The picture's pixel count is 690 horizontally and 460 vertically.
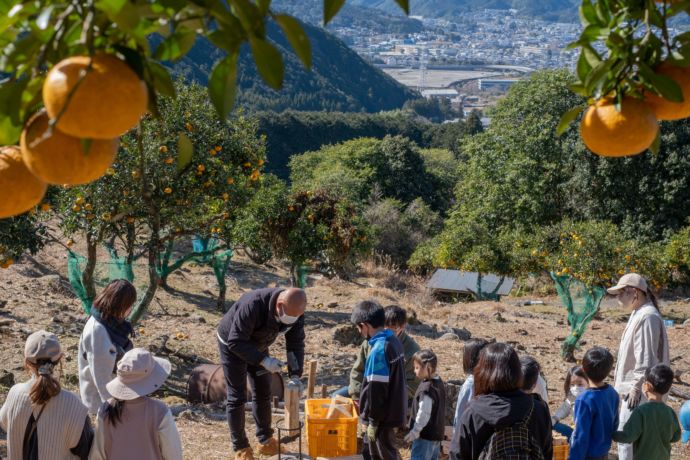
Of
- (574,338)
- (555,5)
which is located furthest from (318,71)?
(555,5)

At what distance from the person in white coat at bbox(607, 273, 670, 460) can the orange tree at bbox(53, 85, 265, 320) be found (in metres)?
3.57

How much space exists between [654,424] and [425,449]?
4.00 feet

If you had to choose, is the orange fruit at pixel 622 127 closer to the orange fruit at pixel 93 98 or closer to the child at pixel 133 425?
the orange fruit at pixel 93 98

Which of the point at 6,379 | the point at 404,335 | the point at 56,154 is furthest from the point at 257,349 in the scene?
the point at 56,154

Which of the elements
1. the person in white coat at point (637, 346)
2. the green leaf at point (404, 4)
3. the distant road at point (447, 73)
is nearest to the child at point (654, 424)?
the person in white coat at point (637, 346)

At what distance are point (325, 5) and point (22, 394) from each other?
258 cm

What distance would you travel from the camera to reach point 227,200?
23.0 feet

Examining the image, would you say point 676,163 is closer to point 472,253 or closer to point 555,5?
point 472,253

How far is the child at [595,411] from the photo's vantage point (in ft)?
11.6

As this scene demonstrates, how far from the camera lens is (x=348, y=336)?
8867 millimetres

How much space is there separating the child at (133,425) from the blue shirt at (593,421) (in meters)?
1.86

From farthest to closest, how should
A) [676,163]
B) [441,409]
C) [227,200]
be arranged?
[676,163] < [227,200] < [441,409]

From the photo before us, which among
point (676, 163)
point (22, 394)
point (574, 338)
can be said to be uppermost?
point (676, 163)

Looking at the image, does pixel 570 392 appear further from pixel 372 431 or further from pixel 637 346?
pixel 372 431
